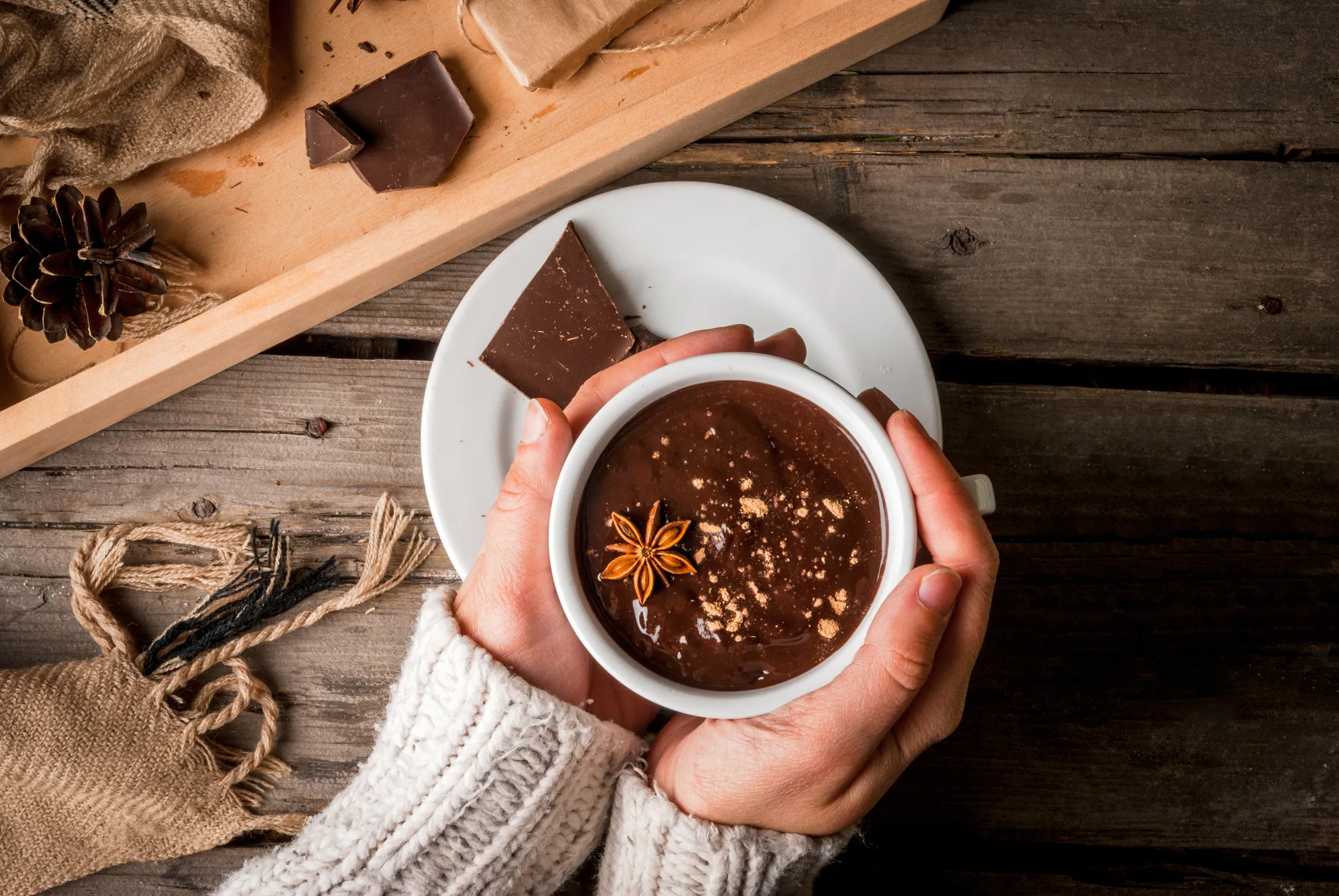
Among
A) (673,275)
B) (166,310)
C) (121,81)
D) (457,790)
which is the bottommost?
(457,790)

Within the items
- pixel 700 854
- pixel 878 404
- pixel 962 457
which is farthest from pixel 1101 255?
pixel 700 854

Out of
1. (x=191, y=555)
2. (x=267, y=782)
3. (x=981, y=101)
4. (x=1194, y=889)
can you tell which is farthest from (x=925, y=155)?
(x=267, y=782)

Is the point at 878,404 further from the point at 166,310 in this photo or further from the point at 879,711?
the point at 166,310

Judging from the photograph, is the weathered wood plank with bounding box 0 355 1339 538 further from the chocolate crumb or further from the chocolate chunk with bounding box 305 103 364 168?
the chocolate crumb

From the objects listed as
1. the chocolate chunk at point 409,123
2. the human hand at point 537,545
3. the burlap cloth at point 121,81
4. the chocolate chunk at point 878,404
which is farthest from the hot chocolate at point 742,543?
the burlap cloth at point 121,81

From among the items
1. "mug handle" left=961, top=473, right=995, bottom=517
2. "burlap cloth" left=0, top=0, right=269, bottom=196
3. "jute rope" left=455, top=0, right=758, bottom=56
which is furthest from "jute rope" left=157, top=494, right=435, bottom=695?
"mug handle" left=961, top=473, right=995, bottom=517

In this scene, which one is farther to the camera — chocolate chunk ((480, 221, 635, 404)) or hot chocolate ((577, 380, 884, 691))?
chocolate chunk ((480, 221, 635, 404))
